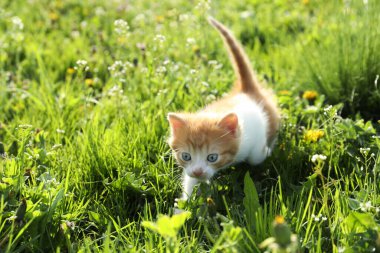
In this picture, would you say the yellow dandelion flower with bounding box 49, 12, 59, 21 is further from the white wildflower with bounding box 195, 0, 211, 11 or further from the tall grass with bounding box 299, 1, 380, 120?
the tall grass with bounding box 299, 1, 380, 120

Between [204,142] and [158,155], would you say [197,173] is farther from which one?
[158,155]

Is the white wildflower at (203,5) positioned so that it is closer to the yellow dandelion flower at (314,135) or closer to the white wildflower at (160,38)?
the white wildflower at (160,38)

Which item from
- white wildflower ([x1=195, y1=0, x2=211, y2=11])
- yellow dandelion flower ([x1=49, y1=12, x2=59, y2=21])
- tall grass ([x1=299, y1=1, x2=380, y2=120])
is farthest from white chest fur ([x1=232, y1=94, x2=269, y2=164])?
yellow dandelion flower ([x1=49, y1=12, x2=59, y2=21])

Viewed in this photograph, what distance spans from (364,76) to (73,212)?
6.33 ft

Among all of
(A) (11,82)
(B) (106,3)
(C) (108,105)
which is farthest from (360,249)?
(B) (106,3)

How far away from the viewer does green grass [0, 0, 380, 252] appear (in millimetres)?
2143

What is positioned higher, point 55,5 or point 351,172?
point 55,5

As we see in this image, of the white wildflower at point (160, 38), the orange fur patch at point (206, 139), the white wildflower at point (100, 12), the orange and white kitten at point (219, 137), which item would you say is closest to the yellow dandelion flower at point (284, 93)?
the orange and white kitten at point (219, 137)

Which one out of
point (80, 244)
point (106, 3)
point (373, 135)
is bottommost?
point (80, 244)

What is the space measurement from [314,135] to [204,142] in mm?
674

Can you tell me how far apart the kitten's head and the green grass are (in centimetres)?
11

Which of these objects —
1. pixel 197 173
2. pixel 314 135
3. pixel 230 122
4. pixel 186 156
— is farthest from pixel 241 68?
pixel 197 173

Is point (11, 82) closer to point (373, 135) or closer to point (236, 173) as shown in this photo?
point (236, 173)

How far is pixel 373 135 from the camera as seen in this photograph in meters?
2.73
